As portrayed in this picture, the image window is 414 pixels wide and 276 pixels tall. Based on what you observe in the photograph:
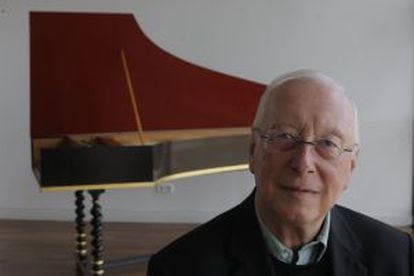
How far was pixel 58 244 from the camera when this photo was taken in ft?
15.1

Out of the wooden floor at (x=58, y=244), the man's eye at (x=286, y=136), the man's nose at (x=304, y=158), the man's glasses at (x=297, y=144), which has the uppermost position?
the man's eye at (x=286, y=136)

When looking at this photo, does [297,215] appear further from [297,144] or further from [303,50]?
[303,50]

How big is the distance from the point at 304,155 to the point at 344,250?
28 centimetres

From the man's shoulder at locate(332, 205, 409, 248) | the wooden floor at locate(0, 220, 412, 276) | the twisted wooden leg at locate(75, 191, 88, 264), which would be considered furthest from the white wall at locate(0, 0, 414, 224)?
the man's shoulder at locate(332, 205, 409, 248)

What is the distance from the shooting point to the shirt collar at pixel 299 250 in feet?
4.46

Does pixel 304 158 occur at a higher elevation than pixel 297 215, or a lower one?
higher

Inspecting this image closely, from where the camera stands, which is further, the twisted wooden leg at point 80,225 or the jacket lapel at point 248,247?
the twisted wooden leg at point 80,225

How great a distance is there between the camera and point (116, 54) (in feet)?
12.4

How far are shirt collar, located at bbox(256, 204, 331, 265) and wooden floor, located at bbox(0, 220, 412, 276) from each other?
2706 millimetres

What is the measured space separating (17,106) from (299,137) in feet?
14.5

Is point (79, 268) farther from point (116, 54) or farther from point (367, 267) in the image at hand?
point (367, 267)

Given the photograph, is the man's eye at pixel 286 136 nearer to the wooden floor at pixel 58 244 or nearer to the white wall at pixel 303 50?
the wooden floor at pixel 58 244

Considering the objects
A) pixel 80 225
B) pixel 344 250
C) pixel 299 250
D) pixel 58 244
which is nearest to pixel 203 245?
pixel 299 250

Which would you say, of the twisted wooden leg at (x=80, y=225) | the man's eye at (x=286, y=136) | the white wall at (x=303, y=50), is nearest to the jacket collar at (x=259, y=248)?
the man's eye at (x=286, y=136)
